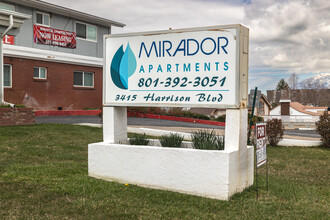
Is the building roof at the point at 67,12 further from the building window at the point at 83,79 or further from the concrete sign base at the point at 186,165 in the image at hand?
the concrete sign base at the point at 186,165

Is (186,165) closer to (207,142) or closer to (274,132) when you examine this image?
(207,142)

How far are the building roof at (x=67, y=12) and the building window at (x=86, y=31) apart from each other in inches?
18.7

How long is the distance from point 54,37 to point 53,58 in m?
1.69

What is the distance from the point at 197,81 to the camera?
6.39 m

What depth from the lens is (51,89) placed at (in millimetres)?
24781

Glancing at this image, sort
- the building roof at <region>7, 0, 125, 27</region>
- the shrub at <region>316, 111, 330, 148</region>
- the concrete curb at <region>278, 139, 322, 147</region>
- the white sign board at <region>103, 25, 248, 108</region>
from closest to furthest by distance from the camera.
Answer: the white sign board at <region>103, 25, 248, 108</region> < the shrub at <region>316, 111, 330, 148</region> < the concrete curb at <region>278, 139, 322, 147</region> < the building roof at <region>7, 0, 125, 27</region>

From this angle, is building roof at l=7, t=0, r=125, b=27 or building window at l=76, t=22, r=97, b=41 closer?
building roof at l=7, t=0, r=125, b=27

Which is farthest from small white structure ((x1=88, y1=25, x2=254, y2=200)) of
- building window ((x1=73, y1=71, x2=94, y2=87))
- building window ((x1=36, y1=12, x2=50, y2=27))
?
building window ((x1=73, y1=71, x2=94, y2=87))

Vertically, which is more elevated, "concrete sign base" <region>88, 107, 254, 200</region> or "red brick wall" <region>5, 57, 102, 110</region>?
"red brick wall" <region>5, 57, 102, 110</region>

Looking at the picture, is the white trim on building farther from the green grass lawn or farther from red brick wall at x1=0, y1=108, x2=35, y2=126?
the green grass lawn

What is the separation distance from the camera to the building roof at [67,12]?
75.9 ft

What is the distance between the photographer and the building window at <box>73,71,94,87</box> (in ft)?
87.9

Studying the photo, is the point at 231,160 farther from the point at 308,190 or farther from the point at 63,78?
the point at 63,78

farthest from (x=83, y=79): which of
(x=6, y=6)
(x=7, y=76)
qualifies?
(x=6, y=6)
